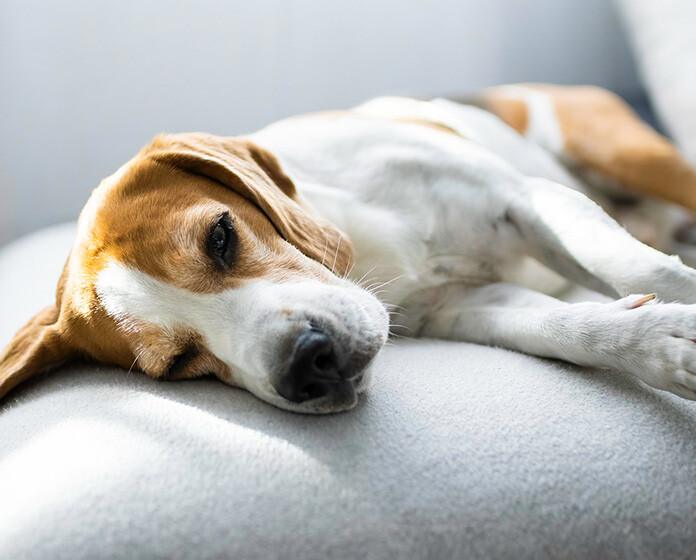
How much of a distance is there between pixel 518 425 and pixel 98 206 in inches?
43.7

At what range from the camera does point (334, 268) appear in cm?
168

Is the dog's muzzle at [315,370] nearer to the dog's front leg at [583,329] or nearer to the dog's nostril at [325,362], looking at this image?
the dog's nostril at [325,362]

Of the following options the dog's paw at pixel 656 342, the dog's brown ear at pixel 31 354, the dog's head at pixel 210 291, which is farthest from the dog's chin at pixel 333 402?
the dog's brown ear at pixel 31 354

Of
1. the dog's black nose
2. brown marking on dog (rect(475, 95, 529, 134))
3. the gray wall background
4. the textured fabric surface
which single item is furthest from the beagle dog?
the gray wall background

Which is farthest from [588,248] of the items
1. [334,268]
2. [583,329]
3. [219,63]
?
[219,63]

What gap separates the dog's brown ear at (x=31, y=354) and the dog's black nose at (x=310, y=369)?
27.3 inches

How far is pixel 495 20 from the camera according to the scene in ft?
12.0

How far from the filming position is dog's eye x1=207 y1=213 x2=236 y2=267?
1.52 m

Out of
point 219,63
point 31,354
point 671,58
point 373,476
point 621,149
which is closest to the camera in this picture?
point 373,476

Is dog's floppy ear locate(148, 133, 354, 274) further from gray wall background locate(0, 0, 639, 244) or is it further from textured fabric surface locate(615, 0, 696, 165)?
gray wall background locate(0, 0, 639, 244)

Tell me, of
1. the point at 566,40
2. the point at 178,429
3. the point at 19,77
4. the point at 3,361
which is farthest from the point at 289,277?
the point at 566,40

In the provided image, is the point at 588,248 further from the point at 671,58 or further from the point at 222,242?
the point at 671,58

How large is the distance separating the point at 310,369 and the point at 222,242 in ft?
1.46

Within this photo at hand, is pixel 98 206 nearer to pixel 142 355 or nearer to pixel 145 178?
pixel 145 178
